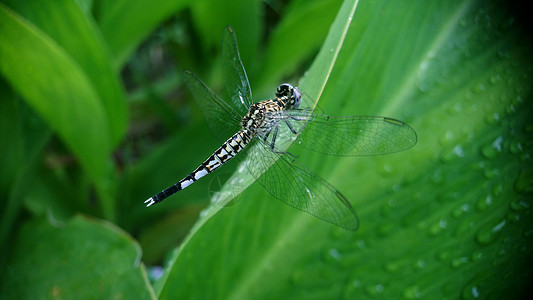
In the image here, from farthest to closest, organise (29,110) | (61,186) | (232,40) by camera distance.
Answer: (61,186) → (29,110) → (232,40)

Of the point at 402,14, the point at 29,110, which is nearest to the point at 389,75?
the point at 402,14

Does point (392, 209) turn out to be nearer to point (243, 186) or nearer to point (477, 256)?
point (477, 256)

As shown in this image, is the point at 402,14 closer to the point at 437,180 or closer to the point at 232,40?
the point at 437,180

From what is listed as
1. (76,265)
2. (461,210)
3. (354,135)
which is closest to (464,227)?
(461,210)

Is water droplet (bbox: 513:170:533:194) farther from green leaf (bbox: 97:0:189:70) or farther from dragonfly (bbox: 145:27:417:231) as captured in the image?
green leaf (bbox: 97:0:189:70)

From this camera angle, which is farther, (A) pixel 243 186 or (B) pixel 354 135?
(B) pixel 354 135
